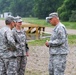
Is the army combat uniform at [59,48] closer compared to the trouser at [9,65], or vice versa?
the army combat uniform at [59,48]

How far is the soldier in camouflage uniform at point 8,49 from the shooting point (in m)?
7.11

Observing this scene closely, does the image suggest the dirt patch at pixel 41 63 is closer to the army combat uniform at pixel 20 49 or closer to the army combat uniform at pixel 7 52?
the army combat uniform at pixel 20 49

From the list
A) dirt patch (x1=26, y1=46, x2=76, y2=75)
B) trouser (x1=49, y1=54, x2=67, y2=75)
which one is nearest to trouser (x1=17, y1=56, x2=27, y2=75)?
trouser (x1=49, y1=54, x2=67, y2=75)

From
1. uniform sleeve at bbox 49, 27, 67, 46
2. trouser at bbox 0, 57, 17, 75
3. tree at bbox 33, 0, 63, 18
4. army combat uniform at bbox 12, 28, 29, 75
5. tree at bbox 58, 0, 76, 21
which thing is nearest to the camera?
uniform sleeve at bbox 49, 27, 67, 46

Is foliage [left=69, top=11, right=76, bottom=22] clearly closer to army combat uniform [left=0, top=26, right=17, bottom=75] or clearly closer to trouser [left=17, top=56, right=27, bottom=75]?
trouser [left=17, top=56, right=27, bottom=75]

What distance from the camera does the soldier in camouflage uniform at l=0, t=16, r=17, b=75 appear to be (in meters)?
7.11

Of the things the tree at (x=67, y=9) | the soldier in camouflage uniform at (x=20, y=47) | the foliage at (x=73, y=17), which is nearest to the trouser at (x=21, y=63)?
the soldier in camouflage uniform at (x=20, y=47)

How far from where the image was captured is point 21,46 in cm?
766

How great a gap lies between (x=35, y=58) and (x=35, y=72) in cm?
306

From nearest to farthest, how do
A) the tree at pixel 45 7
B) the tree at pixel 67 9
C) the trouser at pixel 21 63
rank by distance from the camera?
the trouser at pixel 21 63, the tree at pixel 67 9, the tree at pixel 45 7

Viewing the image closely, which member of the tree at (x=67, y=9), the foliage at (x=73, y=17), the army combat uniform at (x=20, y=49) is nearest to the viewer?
the army combat uniform at (x=20, y=49)

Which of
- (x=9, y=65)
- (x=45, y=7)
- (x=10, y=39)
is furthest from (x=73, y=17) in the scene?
(x=10, y=39)

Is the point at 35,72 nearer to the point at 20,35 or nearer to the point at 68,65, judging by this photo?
the point at 68,65

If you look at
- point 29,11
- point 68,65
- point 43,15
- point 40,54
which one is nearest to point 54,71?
point 68,65
